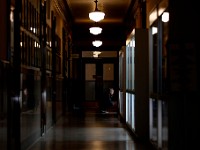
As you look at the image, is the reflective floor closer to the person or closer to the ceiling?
the ceiling

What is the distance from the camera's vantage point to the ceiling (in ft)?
65.7

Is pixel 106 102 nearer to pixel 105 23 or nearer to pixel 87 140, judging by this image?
pixel 105 23

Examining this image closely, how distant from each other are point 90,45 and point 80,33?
4.01 feet

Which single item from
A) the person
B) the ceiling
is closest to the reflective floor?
the ceiling

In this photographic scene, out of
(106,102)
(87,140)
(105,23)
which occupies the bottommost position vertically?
(87,140)

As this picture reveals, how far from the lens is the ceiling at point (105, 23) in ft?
65.7

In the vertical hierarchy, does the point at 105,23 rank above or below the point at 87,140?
above

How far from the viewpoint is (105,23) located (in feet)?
86.1

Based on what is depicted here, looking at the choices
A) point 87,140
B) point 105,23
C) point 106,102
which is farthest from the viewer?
point 106,102

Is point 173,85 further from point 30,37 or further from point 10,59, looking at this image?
point 30,37

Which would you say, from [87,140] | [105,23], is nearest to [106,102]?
[105,23]

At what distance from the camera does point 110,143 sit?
37.1 ft

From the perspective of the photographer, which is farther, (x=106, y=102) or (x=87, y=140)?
(x=106, y=102)

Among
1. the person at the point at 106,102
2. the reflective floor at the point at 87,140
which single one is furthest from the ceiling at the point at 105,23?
the reflective floor at the point at 87,140
